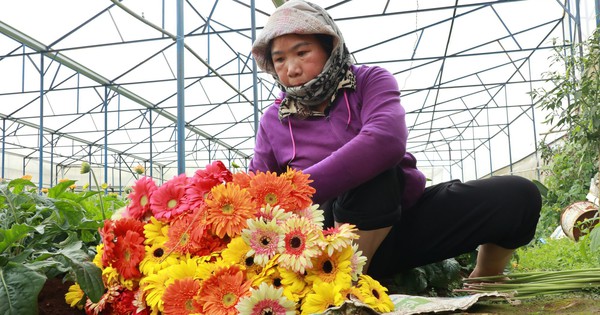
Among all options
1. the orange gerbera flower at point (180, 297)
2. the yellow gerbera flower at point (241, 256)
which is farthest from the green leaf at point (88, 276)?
the yellow gerbera flower at point (241, 256)

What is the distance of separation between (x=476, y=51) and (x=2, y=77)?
10294mm

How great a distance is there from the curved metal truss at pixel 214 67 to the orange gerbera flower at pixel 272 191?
395cm

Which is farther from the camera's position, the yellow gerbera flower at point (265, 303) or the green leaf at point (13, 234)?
the green leaf at point (13, 234)

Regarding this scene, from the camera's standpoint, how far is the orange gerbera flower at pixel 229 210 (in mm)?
1007

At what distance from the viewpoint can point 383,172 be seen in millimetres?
1362

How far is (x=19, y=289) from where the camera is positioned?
110 centimetres

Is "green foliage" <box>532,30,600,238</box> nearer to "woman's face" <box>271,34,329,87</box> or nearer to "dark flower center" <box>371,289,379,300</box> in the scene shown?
"woman's face" <box>271,34,329,87</box>

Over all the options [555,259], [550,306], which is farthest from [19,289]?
[555,259]

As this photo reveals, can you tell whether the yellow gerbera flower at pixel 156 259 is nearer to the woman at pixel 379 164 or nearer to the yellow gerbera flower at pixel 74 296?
the yellow gerbera flower at pixel 74 296

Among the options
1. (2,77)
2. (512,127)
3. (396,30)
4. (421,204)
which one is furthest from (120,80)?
(512,127)

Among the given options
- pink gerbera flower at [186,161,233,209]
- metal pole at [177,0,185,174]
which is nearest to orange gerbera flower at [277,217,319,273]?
pink gerbera flower at [186,161,233,209]

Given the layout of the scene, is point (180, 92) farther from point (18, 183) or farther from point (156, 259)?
point (156, 259)

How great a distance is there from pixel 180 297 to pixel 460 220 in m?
0.89

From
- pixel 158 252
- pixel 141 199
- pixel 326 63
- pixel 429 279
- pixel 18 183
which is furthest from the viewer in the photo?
pixel 429 279
